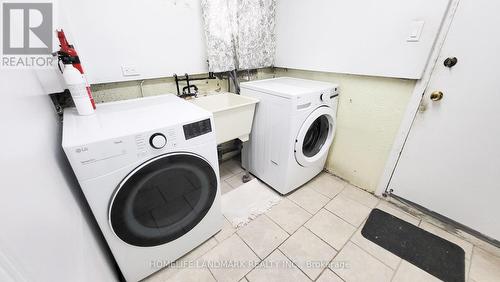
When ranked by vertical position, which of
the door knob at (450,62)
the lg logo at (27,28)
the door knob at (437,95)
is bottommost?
the door knob at (437,95)

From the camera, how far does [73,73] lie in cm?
A: 94

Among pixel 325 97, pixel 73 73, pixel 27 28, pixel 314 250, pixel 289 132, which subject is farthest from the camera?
pixel 325 97

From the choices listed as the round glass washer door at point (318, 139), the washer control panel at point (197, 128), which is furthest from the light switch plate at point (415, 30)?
the washer control panel at point (197, 128)

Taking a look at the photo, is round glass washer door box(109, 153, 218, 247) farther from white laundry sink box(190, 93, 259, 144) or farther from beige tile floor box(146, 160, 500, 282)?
white laundry sink box(190, 93, 259, 144)

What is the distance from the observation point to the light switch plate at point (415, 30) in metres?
1.18

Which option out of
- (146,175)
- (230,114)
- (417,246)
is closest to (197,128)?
(146,175)

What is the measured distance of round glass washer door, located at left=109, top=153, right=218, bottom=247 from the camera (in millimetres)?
876

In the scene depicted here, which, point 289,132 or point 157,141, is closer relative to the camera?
point 157,141

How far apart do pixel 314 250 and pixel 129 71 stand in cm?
171

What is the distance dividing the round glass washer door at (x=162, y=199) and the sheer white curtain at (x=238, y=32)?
3.15 ft

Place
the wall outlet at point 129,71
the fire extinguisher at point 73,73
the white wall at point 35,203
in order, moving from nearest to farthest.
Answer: the white wall at point 35,203 → the fire extinguisher at point 73,73 → the wall outlet at point 129,71

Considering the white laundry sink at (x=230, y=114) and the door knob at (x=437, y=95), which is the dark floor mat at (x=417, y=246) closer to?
the door knob at (x=437, y=95)

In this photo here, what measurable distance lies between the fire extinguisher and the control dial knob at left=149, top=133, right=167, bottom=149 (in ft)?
1.65

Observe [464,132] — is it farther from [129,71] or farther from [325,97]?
[129,71]
